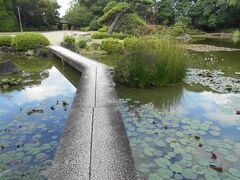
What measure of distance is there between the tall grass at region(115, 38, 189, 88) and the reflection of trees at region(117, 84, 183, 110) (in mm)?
181

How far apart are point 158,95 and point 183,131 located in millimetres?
1724

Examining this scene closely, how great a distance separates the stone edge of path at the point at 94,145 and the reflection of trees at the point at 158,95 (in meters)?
0.93

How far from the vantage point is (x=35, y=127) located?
382 cm

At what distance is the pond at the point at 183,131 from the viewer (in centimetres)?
269

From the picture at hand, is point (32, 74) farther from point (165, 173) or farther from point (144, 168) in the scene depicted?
point (165, 173)

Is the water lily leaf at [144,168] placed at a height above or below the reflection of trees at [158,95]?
below

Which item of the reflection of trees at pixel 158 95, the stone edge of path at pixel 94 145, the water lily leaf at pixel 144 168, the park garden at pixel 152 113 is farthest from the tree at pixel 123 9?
the water lily leaf at pixel 144 168

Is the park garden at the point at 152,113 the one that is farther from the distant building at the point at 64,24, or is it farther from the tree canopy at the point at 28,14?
the distant building at the point at 64,24

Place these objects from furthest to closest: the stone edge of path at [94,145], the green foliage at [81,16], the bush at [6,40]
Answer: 1. the green foliage at [81,16]
2. the bush at [6,40]
3. the stone edge of path at [94,145]

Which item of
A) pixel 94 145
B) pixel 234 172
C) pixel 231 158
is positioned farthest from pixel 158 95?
pixel 94 145

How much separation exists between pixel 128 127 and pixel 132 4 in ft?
48.5

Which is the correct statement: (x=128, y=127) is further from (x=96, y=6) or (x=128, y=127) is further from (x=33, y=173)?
(x=96, y=6)

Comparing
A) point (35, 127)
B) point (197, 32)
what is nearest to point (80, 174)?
point (35, 127)

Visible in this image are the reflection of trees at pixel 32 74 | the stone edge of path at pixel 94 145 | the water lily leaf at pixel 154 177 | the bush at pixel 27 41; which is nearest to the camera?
the stone edge of path at pixel 94 145
